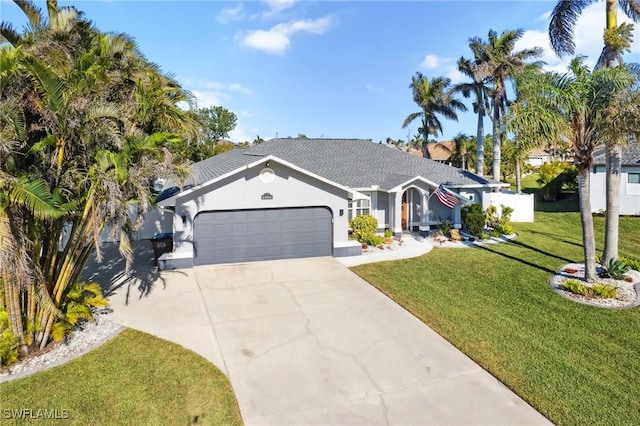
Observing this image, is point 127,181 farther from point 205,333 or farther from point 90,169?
point 205,333

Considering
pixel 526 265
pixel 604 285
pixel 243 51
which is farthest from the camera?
pixel 243 51

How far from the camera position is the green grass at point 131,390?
577cm

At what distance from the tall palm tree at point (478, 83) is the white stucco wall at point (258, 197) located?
16.7 meters

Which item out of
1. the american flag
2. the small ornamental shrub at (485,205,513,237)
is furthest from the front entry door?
the small ornamental shrub at (485,205,513,237)

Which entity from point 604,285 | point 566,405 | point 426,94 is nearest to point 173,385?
point 566,405

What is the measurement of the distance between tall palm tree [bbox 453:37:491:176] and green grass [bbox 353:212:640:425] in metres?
14.4

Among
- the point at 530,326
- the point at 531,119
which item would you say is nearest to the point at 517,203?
the point at 531,119

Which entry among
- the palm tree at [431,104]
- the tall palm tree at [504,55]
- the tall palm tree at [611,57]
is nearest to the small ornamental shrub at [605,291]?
the tall palm tree at [611,57]

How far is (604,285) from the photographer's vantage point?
36.6ft

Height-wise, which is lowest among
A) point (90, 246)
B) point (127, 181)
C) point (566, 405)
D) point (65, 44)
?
point (566, 405)

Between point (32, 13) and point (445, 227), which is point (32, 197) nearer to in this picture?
point (32, 13)

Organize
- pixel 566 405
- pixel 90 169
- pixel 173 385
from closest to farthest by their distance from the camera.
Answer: pixel 566 405, pixel 173 385, pixel 90 169

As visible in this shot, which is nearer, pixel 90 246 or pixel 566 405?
pixel 566 405

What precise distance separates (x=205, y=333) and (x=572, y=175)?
31.9 m
